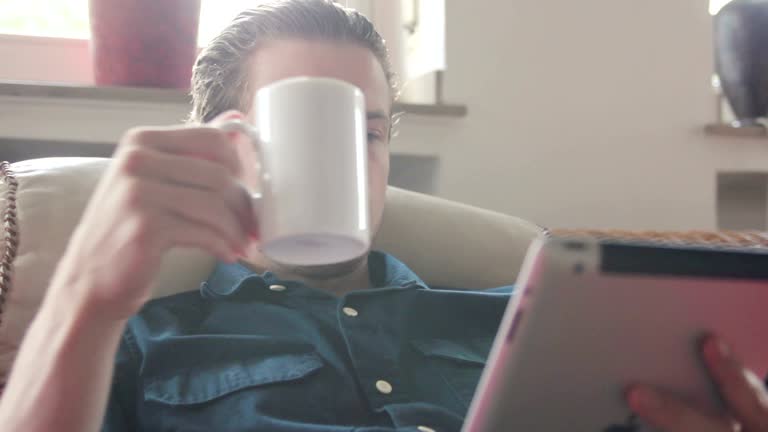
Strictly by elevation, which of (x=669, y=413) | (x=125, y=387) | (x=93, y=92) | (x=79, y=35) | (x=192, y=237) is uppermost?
(x=79, y=35)

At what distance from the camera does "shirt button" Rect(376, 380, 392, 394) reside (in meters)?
0.81

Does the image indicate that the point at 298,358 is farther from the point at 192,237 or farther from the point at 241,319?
the point at 192,237

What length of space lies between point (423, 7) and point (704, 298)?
1279mm

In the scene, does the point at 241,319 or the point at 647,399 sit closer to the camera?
the point at 647,399

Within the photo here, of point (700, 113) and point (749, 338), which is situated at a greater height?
point (700, 113)

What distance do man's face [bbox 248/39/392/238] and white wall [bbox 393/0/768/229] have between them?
1.75 feet

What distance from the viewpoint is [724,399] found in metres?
0.53

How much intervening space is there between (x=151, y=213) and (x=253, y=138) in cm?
10

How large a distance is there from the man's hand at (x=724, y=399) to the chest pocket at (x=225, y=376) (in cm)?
41

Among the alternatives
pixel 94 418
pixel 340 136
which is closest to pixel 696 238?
pixel 340 136

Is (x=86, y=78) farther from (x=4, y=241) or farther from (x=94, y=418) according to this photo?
(x=94, y=418)

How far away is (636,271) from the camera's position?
0.43 metres

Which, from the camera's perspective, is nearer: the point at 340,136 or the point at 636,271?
the point at 636,271

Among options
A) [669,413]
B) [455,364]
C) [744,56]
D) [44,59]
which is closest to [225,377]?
[455,364]
